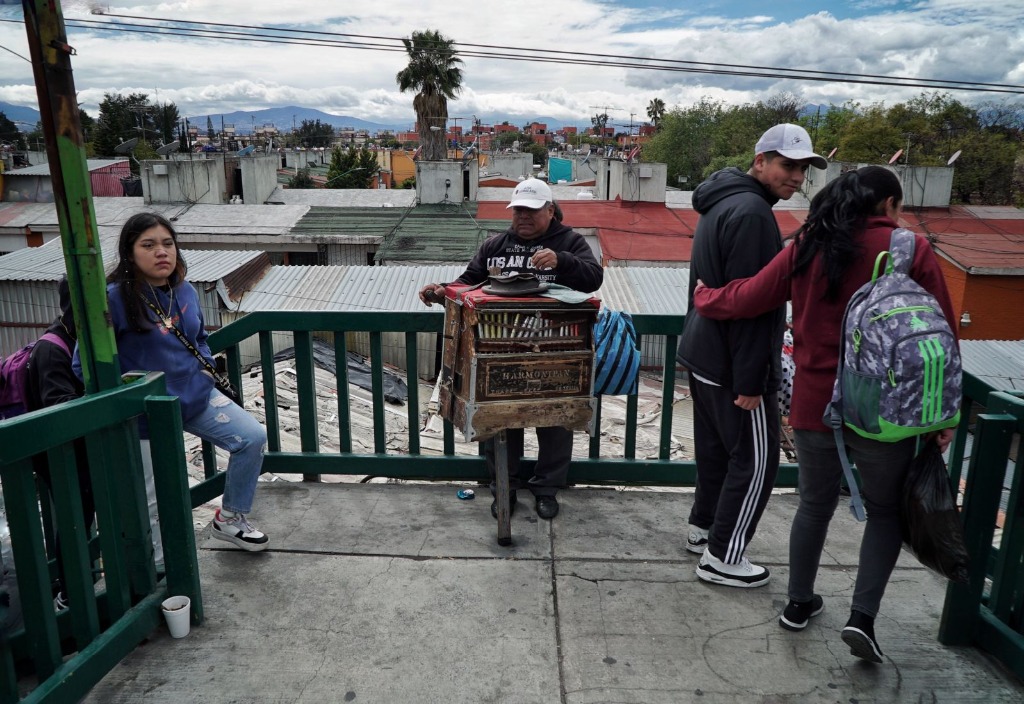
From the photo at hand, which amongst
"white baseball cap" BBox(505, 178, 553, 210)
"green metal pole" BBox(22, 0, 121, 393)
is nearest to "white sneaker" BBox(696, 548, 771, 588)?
"white baseball cap" BBox(505, 178, 553, 210)

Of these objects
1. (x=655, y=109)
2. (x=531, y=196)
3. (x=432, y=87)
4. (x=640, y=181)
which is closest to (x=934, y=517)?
(x=531, y=196)

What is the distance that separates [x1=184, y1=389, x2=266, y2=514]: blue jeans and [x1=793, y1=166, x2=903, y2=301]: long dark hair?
8.24ft

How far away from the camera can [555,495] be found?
14.0 feet

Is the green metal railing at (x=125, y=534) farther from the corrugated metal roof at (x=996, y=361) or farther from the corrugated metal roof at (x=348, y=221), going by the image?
the corrugated metal roof at (x=348, y=221)

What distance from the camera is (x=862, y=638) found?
9.22ft

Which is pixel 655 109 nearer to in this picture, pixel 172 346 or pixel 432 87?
pixel 432 87

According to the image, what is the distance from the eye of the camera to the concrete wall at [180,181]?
79.4 feet

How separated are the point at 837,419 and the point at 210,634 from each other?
2.52 metres

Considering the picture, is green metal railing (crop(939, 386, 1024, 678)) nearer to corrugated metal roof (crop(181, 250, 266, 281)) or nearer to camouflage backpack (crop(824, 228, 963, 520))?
camouflage backpack (crop(824, 228, 963, 520))

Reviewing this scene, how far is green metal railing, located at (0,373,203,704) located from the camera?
2.31m

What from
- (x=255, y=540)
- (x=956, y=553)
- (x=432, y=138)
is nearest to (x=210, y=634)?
(x=255, y=540)

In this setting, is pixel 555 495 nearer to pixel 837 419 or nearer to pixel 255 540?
pixel 255 540

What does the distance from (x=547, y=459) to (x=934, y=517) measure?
2048 mm

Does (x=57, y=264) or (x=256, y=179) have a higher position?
(x=256, y=179)
